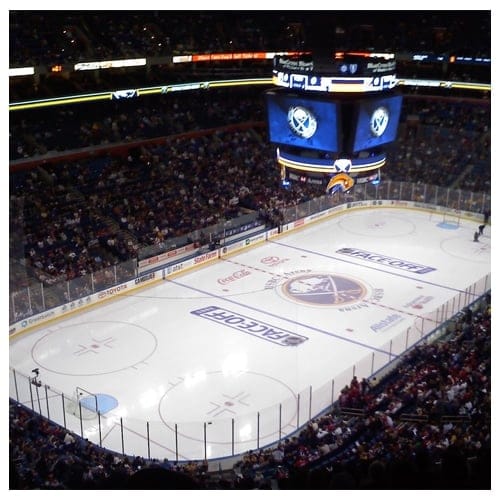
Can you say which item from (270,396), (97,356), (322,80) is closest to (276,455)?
(270,396)

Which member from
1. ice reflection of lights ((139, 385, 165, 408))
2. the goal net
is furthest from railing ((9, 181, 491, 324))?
ice reflection of lights ((139, 385, 165, 408))

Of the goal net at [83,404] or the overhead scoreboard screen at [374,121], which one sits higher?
the overhead scoreboard screen at [374,121]

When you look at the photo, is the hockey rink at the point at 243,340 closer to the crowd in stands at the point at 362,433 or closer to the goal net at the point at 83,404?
the goal net at the point at 83,404

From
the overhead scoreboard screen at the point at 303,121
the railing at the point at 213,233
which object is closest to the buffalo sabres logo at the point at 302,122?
the overhead scoreboard screen at the point at 303,121

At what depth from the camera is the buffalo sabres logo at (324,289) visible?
71.1 ft

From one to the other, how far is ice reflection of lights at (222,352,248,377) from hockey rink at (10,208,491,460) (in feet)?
0.16

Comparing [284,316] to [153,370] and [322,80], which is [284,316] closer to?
[153,370]

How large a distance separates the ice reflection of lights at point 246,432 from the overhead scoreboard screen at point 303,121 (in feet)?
21.8

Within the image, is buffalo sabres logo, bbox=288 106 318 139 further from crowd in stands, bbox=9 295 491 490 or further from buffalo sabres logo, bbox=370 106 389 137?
crowd in stands, bbox=9 295 491 490

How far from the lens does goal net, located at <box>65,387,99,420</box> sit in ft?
47.4

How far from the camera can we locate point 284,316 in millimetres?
20422

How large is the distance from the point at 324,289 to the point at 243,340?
15.7ft

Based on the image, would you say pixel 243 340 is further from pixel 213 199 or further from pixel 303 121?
pixel 213 199

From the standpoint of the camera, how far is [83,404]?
591 inches
